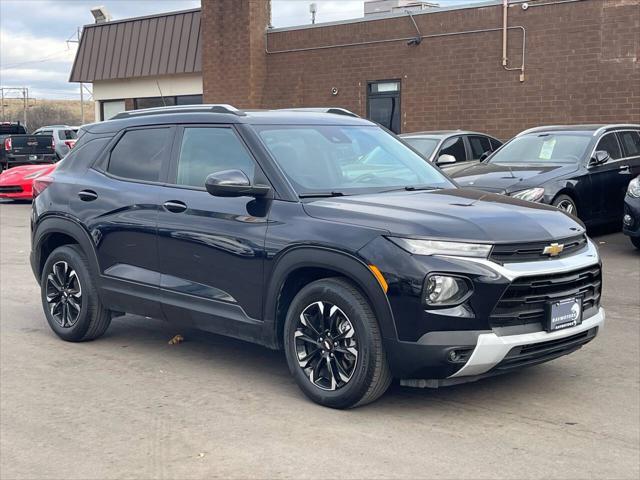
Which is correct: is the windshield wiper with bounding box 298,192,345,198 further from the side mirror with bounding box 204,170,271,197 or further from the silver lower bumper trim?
the silver lower bumper trim

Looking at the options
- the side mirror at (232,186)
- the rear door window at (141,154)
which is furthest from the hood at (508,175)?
the side mirror at (232,186)

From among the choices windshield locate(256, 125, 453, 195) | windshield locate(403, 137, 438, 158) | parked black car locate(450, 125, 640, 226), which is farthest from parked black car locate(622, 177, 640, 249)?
windshield locate(256, 125, 453, 195)

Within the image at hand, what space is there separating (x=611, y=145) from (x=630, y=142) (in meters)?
0.73

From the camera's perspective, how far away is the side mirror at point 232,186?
541cm

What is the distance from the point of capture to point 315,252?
512 cm

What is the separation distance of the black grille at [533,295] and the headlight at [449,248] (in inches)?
10.0

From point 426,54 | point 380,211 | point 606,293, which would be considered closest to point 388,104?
point 426,54

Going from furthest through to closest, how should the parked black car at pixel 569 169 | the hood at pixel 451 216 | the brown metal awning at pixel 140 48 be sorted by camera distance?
the brown metal awning at pixel 140 48, the parked black car at pixel 569 169, the hood at pixel 451 216

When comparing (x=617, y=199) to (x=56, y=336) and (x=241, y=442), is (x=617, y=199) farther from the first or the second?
(x=241, y=442)

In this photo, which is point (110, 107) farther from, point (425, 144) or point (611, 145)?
point (611, 145)

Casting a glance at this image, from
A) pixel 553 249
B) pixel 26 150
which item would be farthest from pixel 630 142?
pixel 26 150

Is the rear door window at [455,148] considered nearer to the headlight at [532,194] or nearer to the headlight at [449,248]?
the headlight at [532,194]

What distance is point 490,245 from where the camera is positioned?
4.75 meters

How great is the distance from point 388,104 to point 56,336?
1529 cm
